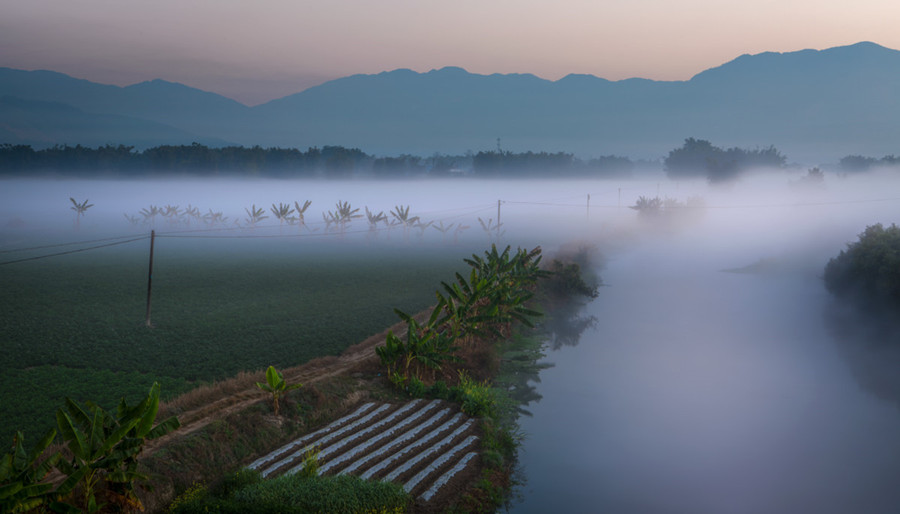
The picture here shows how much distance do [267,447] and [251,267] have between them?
29444 millimetres

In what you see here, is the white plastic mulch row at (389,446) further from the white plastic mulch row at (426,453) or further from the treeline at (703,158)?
the treeline at (703,158)

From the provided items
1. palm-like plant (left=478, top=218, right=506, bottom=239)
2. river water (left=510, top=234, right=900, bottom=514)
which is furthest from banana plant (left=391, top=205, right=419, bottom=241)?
river water (left=510, top=234, right=900, bottom=514)

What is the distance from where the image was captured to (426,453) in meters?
12.0

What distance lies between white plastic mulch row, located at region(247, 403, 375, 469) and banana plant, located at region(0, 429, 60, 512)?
3550 mm

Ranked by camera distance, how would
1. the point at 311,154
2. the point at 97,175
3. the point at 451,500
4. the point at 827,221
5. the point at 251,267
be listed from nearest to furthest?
1. the point at 451,500
2. the point at 251,267
3. the point at 827,221
4. the point at 97,175
5. the point at 311,154

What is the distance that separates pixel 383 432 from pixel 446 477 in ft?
6.69

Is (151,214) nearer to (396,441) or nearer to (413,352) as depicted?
(413,352)

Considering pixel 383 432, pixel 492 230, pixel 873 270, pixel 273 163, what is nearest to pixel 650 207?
pixel 492 230

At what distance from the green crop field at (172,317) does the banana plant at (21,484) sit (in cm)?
430

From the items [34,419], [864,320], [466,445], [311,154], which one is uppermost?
[311,154]

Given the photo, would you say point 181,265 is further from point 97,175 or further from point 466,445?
point 97,175

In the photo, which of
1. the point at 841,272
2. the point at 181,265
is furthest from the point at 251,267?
the point at 841,272

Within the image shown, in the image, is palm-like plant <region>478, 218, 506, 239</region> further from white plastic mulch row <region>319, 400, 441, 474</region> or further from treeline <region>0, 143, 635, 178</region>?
treeline <region>0, 143, 635, 178</region>

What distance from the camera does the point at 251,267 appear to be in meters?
39.5
